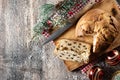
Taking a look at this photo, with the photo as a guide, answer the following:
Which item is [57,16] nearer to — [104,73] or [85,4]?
[85,4]

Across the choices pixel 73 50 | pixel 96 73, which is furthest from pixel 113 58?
pixel 73 50

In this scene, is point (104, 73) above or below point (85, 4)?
below

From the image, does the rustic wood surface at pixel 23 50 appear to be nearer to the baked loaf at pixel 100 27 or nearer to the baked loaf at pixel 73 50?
the baked loaf at pixel 73 50

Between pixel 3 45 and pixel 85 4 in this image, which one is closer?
pixel 85 4

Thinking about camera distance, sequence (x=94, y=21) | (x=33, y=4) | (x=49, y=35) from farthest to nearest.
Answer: (x=33, y=4), (x=49, y=35), (x=94, y=21)

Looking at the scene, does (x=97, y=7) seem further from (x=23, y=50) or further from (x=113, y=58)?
(x=23, y=50)

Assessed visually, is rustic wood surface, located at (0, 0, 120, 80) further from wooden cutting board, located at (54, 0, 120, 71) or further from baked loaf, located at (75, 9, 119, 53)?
baked loaf, located at (75, 9, 119, 53)

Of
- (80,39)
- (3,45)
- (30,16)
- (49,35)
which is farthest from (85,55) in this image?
(3,45)

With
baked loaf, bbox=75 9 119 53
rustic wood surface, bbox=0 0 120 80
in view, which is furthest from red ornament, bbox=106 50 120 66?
rustic wood surface, bbox=0 0 120 80
